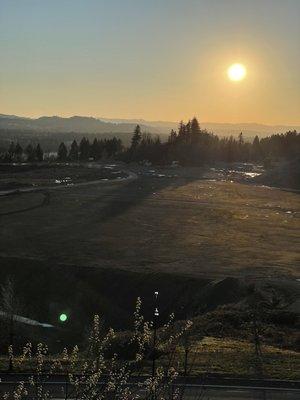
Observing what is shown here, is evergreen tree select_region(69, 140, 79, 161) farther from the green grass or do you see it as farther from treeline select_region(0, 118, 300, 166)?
the green grass

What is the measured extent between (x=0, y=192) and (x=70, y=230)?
37.8 meters

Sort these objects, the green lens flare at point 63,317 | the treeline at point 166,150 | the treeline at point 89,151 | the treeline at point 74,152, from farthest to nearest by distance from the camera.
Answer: the treeline at point 166,150 → the treeline at point 89,151 → the treeline at point 74,152 → the green lens flare at point 63,317

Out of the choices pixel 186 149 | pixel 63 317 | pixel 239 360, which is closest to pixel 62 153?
pixel 186 149

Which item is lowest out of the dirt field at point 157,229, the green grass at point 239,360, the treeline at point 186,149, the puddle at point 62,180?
the dirt field at point 157,229

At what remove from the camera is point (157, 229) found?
66688 mm

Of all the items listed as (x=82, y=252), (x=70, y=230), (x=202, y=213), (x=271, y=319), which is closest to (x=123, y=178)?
(x=202, y=213)

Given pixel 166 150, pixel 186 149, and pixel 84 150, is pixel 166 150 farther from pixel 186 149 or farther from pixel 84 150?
pixel 84 150

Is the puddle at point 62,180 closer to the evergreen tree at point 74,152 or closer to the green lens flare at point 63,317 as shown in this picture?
the evergreen tree at point 74,152

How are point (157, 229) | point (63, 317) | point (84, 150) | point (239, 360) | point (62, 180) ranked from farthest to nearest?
point (84, 150) → point (62, 180) → point (157, 229) → point (63, 317) → point (239, 360)

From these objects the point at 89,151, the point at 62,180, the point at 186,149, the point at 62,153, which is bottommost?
the point at 62,180

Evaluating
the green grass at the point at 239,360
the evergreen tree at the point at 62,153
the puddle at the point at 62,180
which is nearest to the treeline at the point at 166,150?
the evergreen tree at the point at 62,153

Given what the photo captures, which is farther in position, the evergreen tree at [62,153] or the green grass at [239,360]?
the evergreen tree at [62,153]

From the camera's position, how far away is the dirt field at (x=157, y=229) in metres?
49.9

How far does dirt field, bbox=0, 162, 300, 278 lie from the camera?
4994cm
